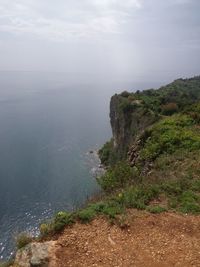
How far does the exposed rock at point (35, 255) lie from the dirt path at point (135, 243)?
315 millimetres

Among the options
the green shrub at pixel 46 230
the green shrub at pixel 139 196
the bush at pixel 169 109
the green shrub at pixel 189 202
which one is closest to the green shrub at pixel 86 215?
Result: the green shrub at pixel 46 230

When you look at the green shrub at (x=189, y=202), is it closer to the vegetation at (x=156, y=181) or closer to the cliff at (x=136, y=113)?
the vegetation at (x=156, y=181)

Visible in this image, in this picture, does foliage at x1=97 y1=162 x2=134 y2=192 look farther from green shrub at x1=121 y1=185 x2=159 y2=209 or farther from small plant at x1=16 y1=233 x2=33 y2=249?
small plant at x1=16 y1=233 x2=33 y2=249

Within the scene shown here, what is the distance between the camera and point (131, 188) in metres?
18.3

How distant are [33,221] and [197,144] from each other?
138 feet

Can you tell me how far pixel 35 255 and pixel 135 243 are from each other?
361 cm

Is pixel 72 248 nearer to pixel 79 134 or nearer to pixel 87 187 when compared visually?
pixel 87 187

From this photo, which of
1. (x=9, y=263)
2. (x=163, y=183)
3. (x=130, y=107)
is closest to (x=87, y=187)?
(x=130, y=107)

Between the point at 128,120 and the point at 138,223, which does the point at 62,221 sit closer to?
the point at 138,223

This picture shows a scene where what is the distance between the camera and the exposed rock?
13.0 m

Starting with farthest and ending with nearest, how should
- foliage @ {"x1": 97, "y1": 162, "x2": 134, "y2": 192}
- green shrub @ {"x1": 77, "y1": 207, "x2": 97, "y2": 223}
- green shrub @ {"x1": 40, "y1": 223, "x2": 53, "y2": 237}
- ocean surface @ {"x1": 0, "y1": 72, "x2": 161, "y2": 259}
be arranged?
ocean surface @ {"x1": 0, "y1": 72, "x2": 161, "y2": 259}
foliage @ {"x1": 97, "y1": 162, "x2": 134, "y2": 192}
green shrub @ {"x1": 77, "y1": 207, "x2": 97, "y2": 223}
green shrub @ {"x1": 40, "y1": 223, "x2": 53, "y2": 237}

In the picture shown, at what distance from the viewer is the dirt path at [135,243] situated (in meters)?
13.0

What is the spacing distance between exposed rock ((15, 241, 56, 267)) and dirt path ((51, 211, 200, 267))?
1.03ft

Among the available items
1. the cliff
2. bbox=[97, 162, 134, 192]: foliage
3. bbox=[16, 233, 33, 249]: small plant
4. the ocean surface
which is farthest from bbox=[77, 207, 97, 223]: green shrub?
the cliff
